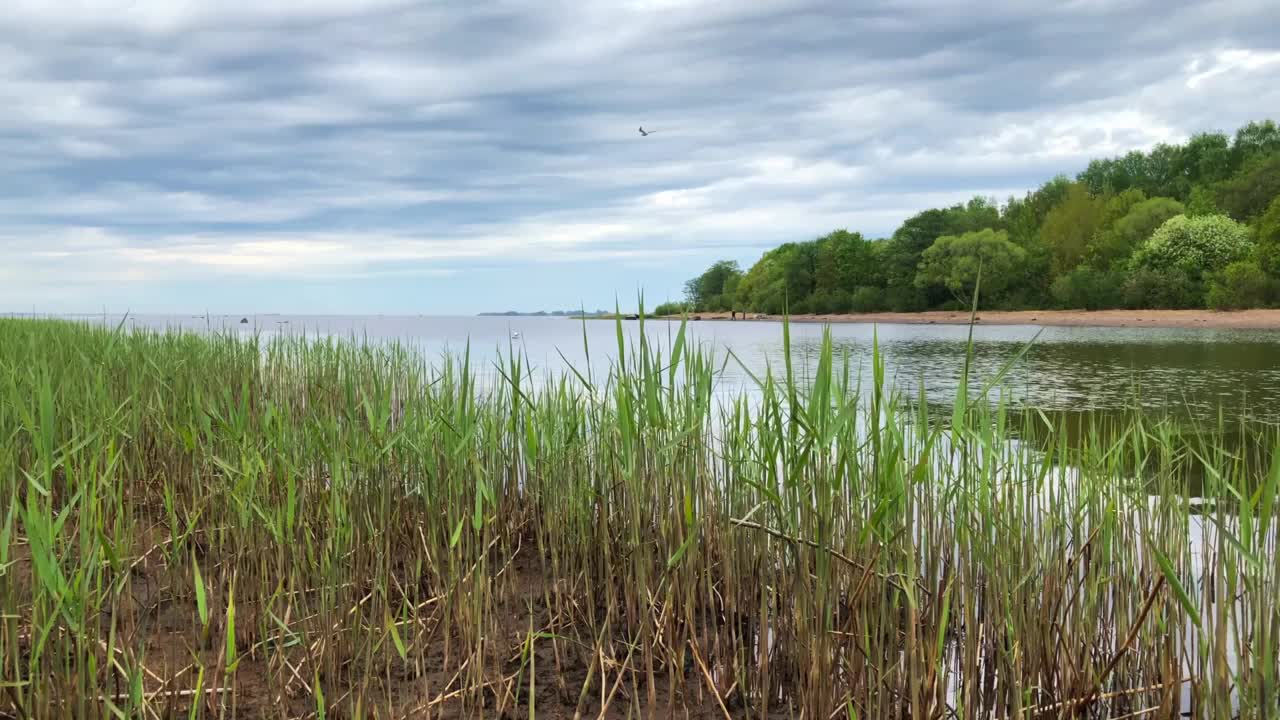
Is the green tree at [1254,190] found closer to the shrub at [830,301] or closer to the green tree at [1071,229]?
the green tree at [1071,229]

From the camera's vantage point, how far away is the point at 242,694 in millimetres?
2555

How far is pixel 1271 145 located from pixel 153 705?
3235 inches

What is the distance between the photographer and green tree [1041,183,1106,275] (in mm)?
57375

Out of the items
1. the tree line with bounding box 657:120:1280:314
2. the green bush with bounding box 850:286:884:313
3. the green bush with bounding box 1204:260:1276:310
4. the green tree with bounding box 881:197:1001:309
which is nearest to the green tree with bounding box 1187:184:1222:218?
the tree line with bounding box 657:120:1280:314

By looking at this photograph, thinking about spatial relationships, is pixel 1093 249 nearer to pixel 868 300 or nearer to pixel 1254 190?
pixel 1254 190

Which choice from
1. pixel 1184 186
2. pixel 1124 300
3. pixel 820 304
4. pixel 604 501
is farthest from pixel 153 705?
pixel 1184 186

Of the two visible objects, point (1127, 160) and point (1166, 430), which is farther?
point (1127, 160)

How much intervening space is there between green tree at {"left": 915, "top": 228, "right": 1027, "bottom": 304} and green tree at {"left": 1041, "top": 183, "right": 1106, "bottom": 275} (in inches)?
115

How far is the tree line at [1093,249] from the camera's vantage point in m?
44.3

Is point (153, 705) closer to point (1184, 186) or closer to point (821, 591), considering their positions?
point (821, 591)

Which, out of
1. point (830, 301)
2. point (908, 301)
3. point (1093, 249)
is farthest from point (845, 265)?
point (1093, 249)

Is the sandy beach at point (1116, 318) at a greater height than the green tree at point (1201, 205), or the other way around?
the green tree at point (1201, 205)

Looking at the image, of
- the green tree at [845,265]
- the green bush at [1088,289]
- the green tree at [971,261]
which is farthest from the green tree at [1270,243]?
the green tree at [845,265]

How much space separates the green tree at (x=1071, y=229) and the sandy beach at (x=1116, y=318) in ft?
23.1
